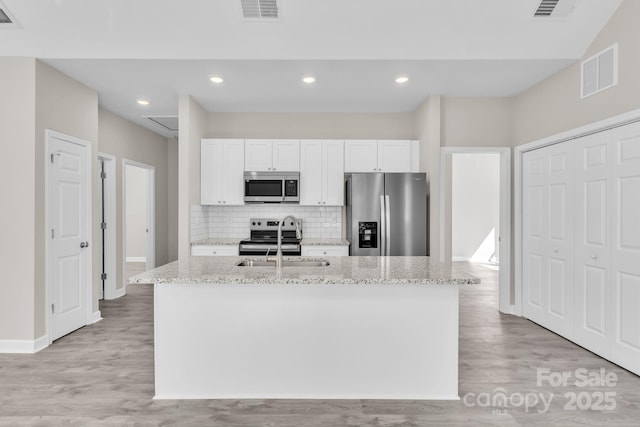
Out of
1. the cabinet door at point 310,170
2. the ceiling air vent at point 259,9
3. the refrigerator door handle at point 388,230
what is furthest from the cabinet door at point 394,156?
the ceiling air vent at point 259,9

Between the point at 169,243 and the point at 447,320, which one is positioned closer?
the point at 447,320

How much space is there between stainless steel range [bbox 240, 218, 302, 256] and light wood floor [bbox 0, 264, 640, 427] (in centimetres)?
150

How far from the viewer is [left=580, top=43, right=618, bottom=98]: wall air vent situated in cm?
315

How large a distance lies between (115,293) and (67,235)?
6.22 ft

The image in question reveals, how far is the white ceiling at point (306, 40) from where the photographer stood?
3068mm

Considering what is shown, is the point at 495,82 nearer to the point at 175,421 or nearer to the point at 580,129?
the point at 580,129

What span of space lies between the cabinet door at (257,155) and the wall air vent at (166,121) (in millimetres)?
1410

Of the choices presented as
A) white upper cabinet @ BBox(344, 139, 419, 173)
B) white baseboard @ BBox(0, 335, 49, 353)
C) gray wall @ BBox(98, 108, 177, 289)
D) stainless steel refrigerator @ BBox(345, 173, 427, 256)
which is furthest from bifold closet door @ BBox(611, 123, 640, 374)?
gray wall @ BBox(98, 108, 177, 289)

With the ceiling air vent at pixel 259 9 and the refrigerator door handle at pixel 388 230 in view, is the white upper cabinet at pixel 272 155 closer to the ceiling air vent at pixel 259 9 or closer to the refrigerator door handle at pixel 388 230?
the refrigerator door handle at pixel 388 230

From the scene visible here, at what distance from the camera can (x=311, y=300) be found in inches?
97.0

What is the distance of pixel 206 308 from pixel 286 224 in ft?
9.17

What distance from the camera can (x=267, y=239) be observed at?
5.07 metres

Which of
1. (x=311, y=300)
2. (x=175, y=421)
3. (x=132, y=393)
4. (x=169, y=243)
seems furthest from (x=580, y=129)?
(x=169, y=243)

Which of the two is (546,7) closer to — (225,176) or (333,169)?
(333,169)
